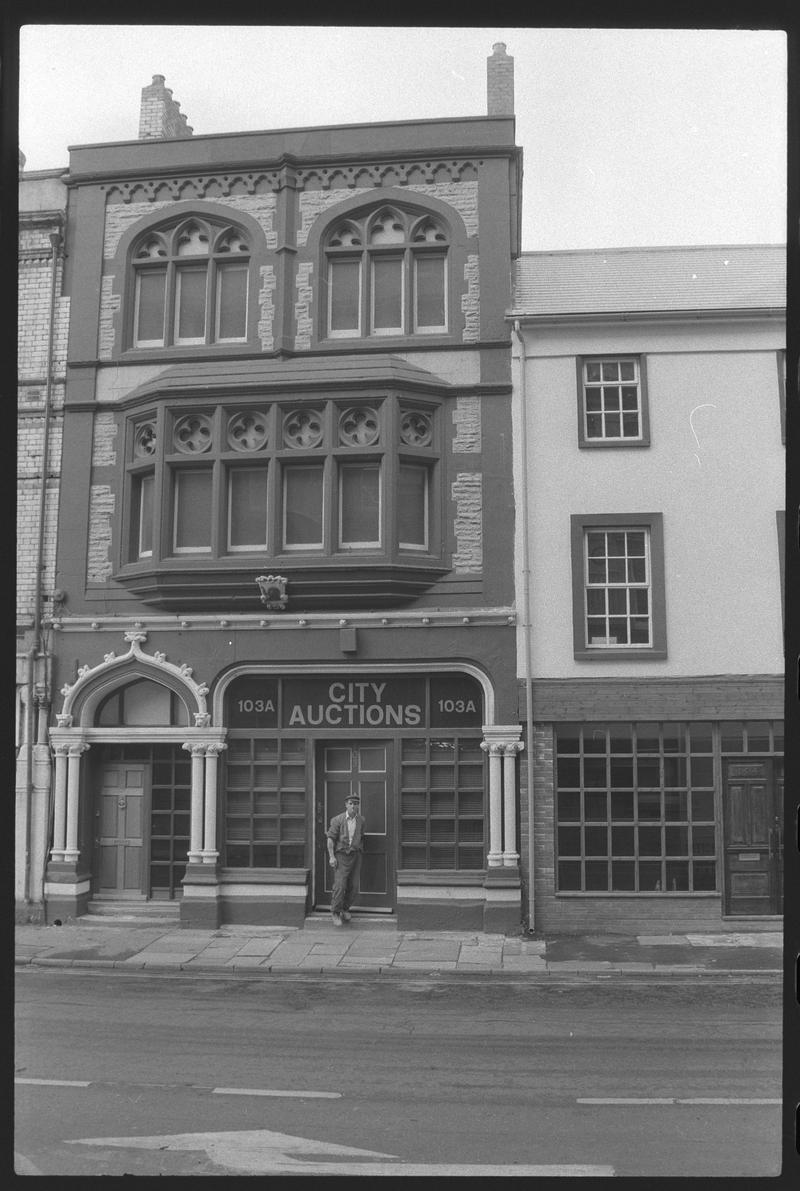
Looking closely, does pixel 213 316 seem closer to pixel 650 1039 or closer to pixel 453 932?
pixel 453 932

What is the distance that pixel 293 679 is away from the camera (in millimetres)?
9422

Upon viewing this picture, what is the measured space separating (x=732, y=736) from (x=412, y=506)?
164 inches

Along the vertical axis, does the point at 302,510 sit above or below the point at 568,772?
above

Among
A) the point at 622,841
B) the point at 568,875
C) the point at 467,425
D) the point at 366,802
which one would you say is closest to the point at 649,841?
the point at 622,841

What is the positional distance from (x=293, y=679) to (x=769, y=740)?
5.07 m

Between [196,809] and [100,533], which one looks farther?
[196,809]

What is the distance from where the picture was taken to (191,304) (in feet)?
30.0

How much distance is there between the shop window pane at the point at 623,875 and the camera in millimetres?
9500

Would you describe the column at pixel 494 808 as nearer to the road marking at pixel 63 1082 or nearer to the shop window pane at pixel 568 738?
the shop window pane at pixel 568 738

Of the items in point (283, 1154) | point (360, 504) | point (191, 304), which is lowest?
point (283, 1154)

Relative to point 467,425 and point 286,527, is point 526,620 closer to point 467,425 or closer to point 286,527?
point 467,425

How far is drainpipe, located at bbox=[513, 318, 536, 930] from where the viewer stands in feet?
31.7

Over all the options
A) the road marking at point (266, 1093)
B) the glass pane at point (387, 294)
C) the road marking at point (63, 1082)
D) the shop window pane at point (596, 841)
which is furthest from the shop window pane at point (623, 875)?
the glass pane at point (387, 294)

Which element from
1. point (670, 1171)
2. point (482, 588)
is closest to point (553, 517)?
point (482, 588)
